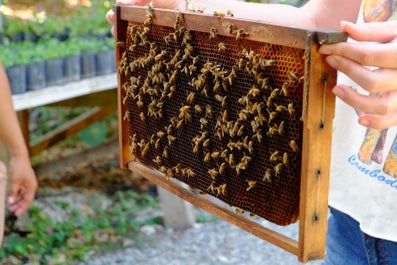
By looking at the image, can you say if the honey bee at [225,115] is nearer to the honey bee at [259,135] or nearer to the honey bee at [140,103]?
the honey bee at [259,135]

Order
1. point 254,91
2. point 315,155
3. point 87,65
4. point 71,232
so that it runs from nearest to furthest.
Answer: point 315,155, point 254,91, point 87,65, point 71,232

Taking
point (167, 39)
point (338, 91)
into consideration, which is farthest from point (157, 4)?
point (338, 91)

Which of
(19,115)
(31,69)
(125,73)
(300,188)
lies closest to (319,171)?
(300,188)

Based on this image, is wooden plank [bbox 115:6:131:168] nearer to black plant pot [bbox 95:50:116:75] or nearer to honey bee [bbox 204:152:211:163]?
honey bee [bbox 204:152:211:163]

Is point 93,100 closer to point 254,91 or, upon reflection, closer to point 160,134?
point 160,134

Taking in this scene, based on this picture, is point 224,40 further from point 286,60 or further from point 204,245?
point 204,245

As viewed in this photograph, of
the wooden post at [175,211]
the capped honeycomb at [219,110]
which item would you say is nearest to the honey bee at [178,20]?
the capped honeycomb at [219,110]

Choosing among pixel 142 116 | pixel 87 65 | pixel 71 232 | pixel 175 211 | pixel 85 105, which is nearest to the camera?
pixel 142 116
